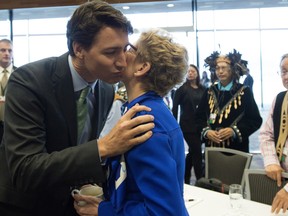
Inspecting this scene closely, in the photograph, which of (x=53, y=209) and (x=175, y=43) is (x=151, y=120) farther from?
(x=53, y=209)

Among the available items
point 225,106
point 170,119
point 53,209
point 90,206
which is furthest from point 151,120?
point 225,106

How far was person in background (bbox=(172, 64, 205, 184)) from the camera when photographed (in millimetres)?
4461

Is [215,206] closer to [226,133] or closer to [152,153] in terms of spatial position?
[152,153]

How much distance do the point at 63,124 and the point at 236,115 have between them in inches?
99.2

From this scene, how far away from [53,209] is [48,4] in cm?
617

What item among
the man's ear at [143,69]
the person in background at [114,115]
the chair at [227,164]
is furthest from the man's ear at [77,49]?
the chair at [227,164]

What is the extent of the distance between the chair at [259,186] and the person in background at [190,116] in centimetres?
210

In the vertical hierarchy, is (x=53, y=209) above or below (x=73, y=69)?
below

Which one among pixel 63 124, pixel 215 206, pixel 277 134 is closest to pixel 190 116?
pixel 277 134

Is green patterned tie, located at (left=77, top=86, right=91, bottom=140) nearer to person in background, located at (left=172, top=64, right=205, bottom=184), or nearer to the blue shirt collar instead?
the blue shirt collar

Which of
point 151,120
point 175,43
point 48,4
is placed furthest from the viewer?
point 48,4

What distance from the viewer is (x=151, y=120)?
98cm

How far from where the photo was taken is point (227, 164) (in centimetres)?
279

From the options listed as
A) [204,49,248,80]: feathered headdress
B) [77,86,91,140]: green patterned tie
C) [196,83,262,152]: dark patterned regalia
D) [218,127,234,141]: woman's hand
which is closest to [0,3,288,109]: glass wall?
[204,49,248,80]: feathered headdress
